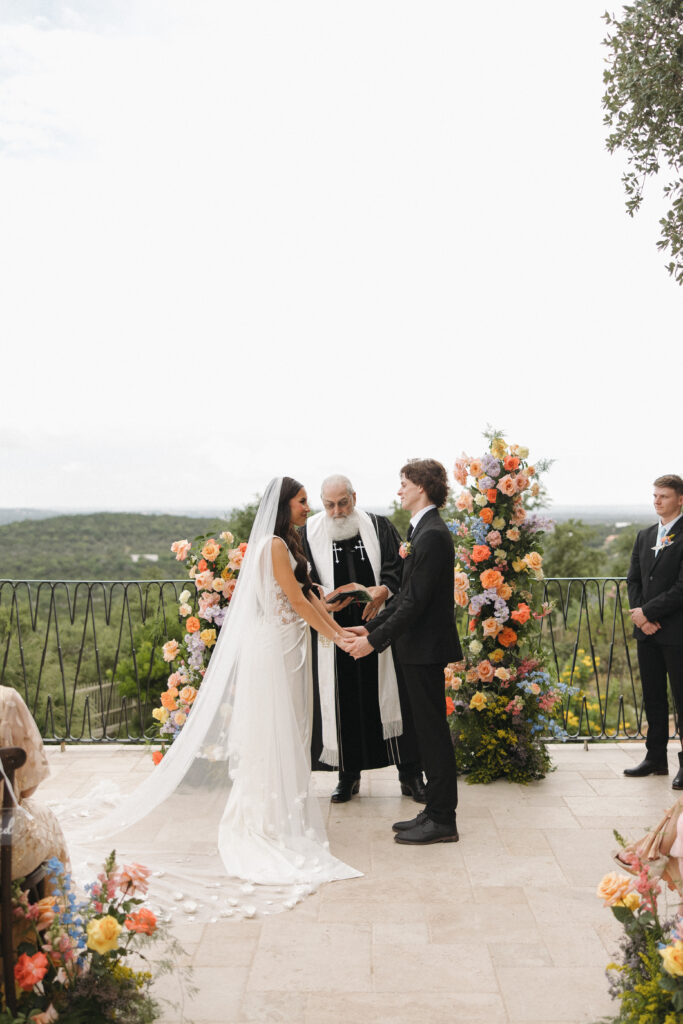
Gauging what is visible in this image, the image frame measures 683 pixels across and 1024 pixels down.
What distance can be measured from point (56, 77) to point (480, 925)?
547 inches

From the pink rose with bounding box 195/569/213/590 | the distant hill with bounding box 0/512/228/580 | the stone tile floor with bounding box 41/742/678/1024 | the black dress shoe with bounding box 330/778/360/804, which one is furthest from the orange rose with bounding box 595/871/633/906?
the distant hill with bounding box 0/512/228/580

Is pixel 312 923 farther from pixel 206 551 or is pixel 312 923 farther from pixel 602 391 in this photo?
pixel 602 391

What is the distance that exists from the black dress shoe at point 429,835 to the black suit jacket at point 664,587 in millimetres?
1647

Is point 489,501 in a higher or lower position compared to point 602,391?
lower

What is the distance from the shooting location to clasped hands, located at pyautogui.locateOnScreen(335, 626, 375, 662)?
13.9 feet

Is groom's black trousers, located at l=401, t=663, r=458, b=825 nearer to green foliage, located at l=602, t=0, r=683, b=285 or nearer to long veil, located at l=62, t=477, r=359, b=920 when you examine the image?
long veil, located at l=62, t=477, r=359, b=920

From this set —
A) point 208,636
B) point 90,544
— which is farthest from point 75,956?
→ point 90,544

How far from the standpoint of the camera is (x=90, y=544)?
67.5 feet

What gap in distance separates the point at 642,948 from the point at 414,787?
2.51 meters

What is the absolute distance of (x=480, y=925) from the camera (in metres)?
3.34

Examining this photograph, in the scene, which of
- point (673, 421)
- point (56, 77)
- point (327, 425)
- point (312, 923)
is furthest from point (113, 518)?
point (312, 923)

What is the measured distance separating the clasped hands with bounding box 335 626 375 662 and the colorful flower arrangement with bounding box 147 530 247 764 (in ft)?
2.88

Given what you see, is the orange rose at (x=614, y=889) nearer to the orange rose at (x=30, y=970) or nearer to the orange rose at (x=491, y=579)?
the orange rose at (x=30, y=970)

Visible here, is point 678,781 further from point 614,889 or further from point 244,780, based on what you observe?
point 614,889
